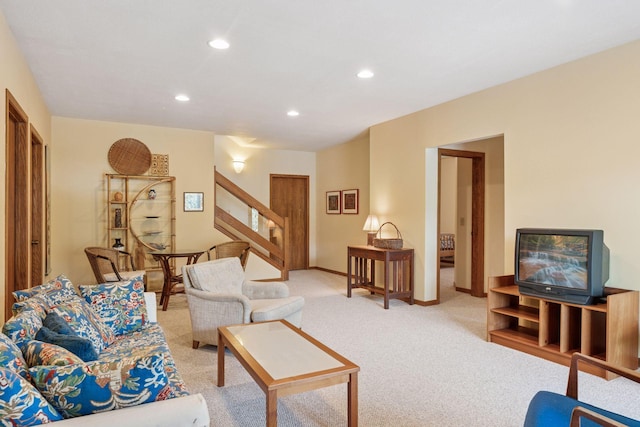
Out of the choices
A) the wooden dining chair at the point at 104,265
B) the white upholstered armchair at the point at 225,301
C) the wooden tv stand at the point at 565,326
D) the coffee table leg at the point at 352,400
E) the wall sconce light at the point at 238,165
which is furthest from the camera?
the wall sconce light at the point at 238,165

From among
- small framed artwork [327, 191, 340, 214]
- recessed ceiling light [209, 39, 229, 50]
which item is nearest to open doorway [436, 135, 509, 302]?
small framed artwork [327, 191, 340, 214]

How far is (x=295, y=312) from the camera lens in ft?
12.5

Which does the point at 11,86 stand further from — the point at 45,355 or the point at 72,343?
the point at 45,355

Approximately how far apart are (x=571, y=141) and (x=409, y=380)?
2.56 meters

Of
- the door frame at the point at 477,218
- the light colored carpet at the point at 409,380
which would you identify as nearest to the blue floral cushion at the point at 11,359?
the light colored carpet at the point at 409,380

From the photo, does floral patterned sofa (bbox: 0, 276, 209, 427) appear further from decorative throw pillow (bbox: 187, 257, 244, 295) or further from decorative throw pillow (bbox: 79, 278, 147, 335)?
decorative throw pillow (bbox: 187, 257, 244, 295)

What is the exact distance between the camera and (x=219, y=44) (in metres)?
3.18

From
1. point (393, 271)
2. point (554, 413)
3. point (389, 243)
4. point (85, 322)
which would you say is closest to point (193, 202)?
point (389, 243)

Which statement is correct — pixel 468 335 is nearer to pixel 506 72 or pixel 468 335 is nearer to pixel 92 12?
pixel 506 72

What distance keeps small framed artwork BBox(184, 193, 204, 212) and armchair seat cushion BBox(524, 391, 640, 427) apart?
570cm

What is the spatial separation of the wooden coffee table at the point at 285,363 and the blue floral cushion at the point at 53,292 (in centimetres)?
103

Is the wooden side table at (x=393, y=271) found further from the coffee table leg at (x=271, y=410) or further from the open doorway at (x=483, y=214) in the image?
the coffee table leg at (x=271, y=410)

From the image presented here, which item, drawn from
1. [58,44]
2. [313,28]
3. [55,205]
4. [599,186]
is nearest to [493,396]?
[599,186]

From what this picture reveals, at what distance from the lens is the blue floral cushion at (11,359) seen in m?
1.33
